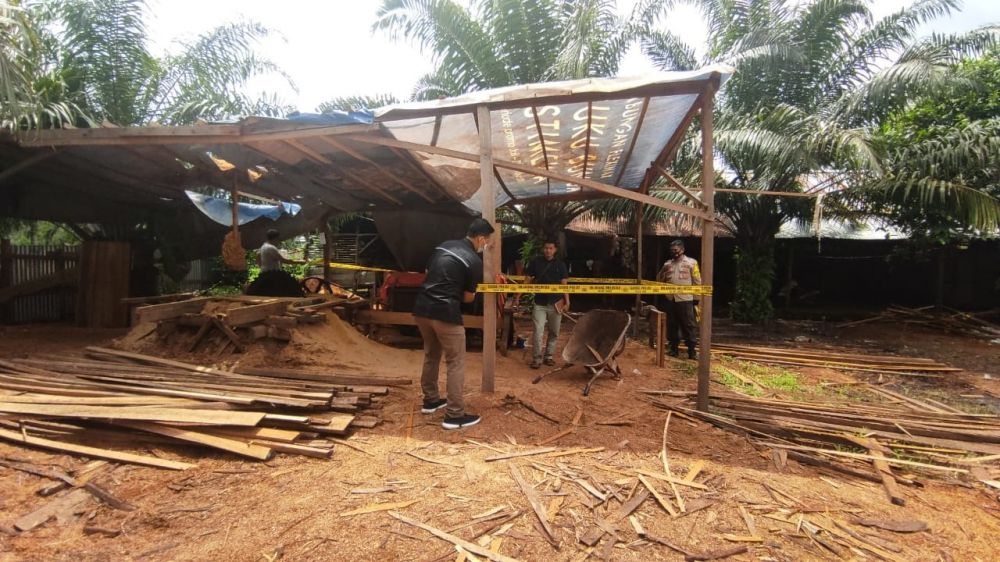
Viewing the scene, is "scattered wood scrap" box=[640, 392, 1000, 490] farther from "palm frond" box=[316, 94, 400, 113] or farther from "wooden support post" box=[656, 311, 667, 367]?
"palm frond" box=[316, 94, 400, 113]

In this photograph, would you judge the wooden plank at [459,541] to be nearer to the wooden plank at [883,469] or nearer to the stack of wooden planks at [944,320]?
the wooden plank at [883,469]

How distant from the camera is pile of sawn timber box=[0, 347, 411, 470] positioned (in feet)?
11.0

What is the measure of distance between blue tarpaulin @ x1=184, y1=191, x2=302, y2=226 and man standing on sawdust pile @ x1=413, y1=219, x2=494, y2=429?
5.98m

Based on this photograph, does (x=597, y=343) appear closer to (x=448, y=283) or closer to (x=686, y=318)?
(x=686, y=318)

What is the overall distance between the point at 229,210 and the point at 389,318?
4553 millimetres

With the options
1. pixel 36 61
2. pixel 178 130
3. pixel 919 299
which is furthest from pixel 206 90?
pixel 919 299

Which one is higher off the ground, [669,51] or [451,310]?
[669,51]

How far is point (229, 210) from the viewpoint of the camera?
8883 mm

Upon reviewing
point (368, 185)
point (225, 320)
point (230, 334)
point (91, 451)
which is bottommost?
point (91, 451)

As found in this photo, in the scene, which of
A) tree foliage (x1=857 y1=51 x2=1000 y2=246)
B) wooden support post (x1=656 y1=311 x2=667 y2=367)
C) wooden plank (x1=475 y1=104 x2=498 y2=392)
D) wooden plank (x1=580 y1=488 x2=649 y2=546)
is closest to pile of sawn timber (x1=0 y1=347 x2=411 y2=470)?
wooden plank (x1=475 y1=104 x2=498 y2=392)

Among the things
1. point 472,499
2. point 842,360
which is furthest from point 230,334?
point 842,360

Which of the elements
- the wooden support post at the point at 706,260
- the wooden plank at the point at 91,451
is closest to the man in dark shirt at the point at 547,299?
the wooden support post at the point at 706,260

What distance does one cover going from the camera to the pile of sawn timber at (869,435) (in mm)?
3484

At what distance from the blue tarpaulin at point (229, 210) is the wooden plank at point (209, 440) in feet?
19.7
